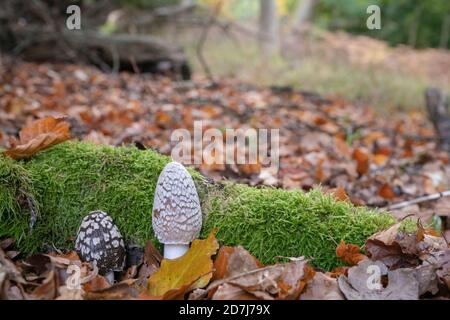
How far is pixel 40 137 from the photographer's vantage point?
9.14ft

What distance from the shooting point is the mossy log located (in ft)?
8.50

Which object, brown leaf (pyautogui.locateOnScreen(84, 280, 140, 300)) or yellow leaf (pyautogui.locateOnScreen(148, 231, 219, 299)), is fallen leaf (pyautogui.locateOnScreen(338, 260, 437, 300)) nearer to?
yellow leaf (pyautogui.locateOnScreen(148, 231, 219, 299))

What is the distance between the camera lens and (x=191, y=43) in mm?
13703

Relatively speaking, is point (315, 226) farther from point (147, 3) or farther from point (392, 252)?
point (147, 3)

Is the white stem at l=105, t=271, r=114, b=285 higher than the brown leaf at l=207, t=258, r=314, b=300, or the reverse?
the brown leaf at l=207, t=258, r=314, b=300

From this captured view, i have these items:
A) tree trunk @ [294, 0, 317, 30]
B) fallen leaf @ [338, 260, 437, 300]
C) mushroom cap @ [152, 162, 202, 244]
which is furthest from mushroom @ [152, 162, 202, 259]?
tree trunk @ [294, 0, 317, 30]

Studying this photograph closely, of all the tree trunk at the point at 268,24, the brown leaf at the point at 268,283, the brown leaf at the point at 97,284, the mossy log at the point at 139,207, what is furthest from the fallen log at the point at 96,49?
the brown leaf at the point at 268,283

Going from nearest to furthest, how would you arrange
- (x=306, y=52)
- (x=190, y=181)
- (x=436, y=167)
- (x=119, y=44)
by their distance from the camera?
1. (x=190, y=181)
2. (x=436, y=167)
3. (x=119, y=44)
4. (x=306, y=52)

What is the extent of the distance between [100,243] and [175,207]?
17.4 inches

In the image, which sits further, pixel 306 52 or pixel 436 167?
pixel 306 52

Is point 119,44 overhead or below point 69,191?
overhead

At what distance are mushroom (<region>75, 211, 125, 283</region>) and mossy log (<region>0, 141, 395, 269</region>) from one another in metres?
0.22

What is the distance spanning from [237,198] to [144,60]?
7.03 m

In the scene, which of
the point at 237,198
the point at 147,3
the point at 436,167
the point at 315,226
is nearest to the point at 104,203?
the point at 237,198
